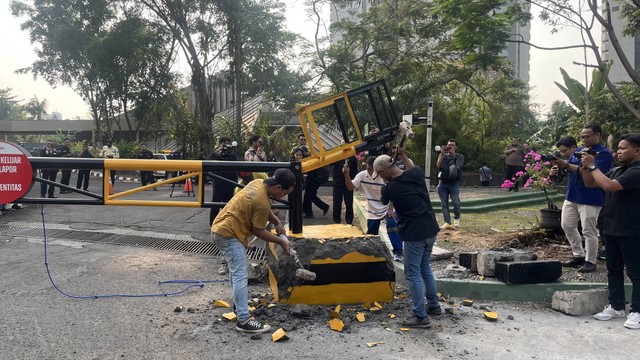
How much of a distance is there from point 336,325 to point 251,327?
31.2 inches

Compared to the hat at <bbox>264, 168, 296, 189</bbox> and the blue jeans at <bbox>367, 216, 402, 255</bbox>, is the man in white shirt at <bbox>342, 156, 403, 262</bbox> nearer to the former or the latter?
the blue jeans at <bbox>367, 216, 402, 255</bbox>

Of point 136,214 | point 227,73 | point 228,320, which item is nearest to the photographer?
point 228,320

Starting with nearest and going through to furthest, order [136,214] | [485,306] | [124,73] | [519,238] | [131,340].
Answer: [131,340]
[485,306]
[519,238]
[136,214]
[124,73]

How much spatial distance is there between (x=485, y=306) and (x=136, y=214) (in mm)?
8510

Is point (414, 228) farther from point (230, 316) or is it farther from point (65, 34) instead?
point (65, 34)

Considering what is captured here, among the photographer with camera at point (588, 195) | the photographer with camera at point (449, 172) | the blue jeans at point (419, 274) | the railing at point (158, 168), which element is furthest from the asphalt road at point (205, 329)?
the photographer with camera at point (449, 172)

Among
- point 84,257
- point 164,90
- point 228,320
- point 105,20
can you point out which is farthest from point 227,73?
point 228,320

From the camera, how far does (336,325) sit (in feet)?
15.1

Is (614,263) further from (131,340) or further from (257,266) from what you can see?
(131,340)

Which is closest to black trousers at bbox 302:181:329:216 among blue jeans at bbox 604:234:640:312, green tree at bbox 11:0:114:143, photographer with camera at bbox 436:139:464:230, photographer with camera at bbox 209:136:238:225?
photographer with camera at bbox 209:136:238:225

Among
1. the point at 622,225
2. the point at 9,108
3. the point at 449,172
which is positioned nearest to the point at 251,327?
the point at 622,225

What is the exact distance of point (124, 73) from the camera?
2572 cm

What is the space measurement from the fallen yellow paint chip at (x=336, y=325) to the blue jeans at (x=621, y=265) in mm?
2749

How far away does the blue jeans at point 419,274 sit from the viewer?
466 centimetres
